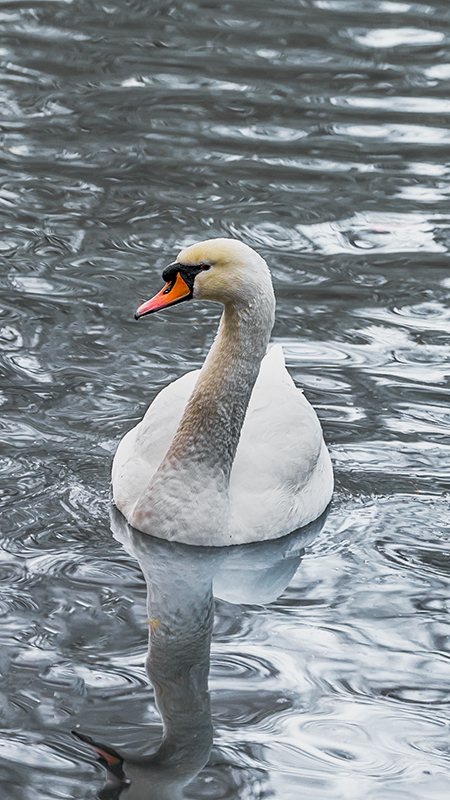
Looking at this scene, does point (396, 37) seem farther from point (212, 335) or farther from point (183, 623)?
point (183, 623)

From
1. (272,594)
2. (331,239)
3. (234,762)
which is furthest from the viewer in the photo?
(331,239)

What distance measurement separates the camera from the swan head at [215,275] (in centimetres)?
562

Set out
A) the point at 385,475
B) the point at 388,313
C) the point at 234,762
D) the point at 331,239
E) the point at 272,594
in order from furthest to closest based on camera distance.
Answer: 1. the point at 331,239
2. the point at 388,313
3. the point at 385,475
4. the point at 272,594
5. the point at 234,762

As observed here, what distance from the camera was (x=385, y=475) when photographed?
6.81 metres

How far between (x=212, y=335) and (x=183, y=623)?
2986mm

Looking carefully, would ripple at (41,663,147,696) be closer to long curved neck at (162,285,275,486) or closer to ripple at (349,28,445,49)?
long curved neck at (162,285,275,486)

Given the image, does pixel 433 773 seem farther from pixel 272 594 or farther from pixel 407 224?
pixel 407 224

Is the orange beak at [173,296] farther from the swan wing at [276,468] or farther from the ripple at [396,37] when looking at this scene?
the ripple at [396,37]

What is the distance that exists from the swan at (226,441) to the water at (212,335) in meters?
0.23

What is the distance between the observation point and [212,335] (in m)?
8.19

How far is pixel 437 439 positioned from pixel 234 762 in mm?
2970

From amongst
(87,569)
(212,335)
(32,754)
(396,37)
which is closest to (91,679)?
(32,754)

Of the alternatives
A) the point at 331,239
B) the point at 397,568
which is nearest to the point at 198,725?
the point at 397,568

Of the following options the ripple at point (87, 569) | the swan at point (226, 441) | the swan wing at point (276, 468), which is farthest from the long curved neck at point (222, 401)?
the ripple at point (87, 569)
